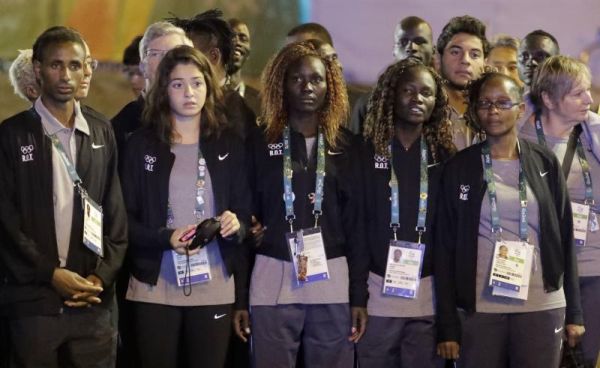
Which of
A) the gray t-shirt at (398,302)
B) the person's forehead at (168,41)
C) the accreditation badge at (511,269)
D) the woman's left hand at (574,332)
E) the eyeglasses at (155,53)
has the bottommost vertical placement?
the woman's left hand at (574,332)

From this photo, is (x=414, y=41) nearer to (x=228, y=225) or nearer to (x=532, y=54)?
(x=532, y=54)

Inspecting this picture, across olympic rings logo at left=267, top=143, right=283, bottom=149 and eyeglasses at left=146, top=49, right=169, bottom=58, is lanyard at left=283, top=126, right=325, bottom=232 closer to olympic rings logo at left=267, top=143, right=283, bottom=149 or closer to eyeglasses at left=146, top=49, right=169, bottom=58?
olympic rings logo at left=267, top=143, right=283, bottom=149

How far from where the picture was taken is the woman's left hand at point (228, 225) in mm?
3984

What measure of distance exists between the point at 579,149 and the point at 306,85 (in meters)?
1.40

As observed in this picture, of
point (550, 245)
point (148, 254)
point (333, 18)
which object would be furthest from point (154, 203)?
point (333, 18)

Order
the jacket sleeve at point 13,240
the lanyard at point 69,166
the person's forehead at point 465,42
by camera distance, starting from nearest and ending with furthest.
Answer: the jacket sleeve at point 13,240, the lanyard at point 69,166, the person's forehead at point 465,42

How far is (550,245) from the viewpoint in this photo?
4.16 metres

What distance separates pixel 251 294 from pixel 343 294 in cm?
37

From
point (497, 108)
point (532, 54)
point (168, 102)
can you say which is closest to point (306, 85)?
point (168, 102)

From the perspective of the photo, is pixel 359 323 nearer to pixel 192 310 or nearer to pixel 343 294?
pixel 343 294

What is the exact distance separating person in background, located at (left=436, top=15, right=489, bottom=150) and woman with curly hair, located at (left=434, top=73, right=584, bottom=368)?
589 millimetres

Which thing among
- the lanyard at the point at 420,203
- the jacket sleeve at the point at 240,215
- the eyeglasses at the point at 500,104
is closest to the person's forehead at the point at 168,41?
the jacket sleeve at the point at 240,215

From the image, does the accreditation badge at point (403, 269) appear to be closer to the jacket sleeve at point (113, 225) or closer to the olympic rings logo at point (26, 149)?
the jacket sleeve at point (113, 225)

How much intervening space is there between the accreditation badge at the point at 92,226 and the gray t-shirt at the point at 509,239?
1.50 meters
